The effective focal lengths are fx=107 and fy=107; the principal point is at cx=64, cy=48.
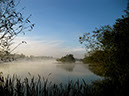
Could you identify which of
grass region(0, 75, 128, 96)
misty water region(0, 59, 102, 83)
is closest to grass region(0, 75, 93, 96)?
A: grass region(0, 75, 128, 96)

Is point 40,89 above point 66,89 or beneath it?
beneath

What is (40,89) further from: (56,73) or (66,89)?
(56,73)

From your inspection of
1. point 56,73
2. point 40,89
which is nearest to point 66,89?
point 40,89

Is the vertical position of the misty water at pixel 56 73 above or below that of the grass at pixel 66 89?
below

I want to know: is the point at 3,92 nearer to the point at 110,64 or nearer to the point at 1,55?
the point at 1,55

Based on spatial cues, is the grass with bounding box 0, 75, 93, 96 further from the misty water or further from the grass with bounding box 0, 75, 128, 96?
the misty water

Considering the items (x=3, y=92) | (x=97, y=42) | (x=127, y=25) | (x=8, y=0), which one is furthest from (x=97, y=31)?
(x=3, y=92)

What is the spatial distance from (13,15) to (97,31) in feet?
54.5

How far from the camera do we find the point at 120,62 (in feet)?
43.3

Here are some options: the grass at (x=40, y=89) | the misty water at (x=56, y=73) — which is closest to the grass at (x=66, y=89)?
the grass at (x=40, y=89)

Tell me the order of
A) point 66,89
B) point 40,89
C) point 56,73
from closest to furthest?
point 66,89, point 40,89, point 56,73

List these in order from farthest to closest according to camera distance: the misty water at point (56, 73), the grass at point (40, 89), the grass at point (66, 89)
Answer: the misty water at point (56, 73) < the grass at point (40, 89) < the grass at point (66, 89)

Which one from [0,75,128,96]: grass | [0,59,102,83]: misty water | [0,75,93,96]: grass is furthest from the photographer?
[0,59,102,83]: misty water

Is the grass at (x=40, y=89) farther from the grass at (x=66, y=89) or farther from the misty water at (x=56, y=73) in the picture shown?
the misty water at (x=56, y=73)
